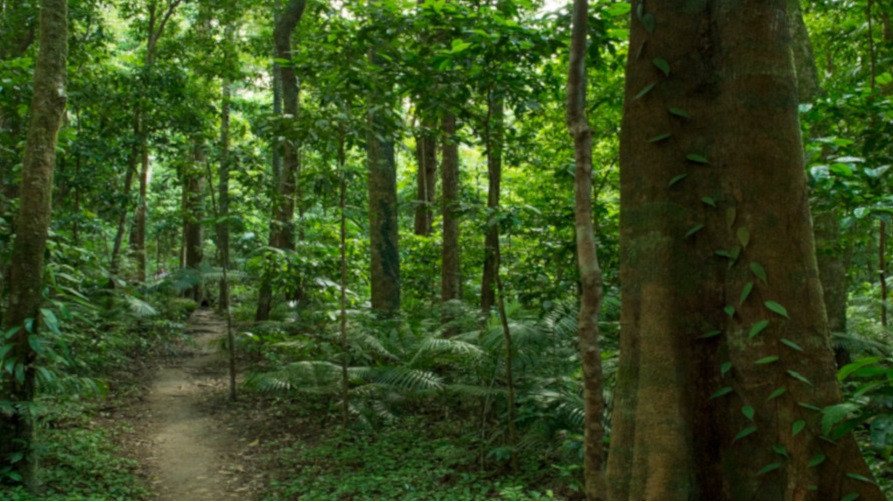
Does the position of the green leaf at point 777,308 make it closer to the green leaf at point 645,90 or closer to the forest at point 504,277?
the forest at point 504,277

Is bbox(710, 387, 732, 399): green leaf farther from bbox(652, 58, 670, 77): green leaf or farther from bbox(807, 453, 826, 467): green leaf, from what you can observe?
bbox(652, 58, 670, 77): green leaf

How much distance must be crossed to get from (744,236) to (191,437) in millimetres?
6943

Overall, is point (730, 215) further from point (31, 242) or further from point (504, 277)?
point (504, 277)

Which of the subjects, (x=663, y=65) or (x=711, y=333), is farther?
(x=663, y=65)

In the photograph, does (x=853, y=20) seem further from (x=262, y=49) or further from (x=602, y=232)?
(x=262, y=49)

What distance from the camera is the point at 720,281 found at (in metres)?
2.96

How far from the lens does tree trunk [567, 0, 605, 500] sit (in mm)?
3400

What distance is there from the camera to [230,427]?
8.05 meters

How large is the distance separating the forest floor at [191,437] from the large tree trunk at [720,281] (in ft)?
14.1

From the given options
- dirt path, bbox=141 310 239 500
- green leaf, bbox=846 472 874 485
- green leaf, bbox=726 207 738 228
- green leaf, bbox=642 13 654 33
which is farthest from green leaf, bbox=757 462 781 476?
dirt path, bbox=141 310 239 500

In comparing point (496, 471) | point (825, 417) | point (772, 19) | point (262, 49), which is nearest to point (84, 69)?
point (262, 49)

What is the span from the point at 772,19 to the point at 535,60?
260cm

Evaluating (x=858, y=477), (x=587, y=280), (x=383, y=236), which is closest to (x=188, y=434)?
(x=383, y=236)

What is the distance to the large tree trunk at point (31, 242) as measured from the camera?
16.8 ft
